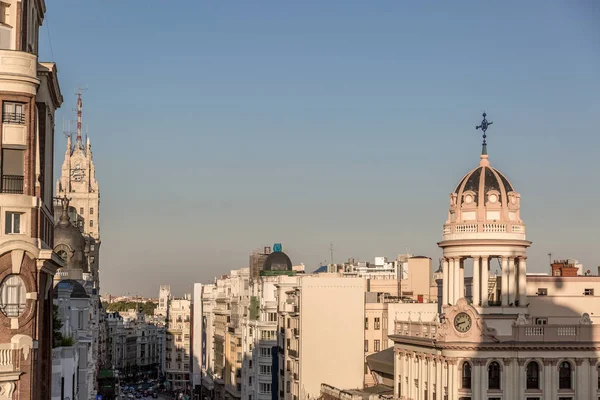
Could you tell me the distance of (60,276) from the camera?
107m

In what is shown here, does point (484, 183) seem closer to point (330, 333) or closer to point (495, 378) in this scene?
point (495, 378)

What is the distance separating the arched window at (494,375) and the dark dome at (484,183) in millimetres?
12379

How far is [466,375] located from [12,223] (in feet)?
176

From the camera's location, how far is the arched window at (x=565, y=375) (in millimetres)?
88625

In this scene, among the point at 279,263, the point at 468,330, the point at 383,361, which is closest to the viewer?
the point at 468,330

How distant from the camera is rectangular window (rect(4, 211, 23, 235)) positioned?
131ft

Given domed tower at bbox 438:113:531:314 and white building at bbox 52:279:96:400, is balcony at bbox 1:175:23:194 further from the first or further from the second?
domed tower at bbox 438:113:531:314

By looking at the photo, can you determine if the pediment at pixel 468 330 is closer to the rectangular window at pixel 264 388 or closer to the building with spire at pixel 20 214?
the building with spire at pixel 20 214

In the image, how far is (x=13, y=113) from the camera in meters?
40.1

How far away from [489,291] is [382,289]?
40605 mm

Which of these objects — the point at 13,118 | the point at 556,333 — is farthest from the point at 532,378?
the point at 13,118

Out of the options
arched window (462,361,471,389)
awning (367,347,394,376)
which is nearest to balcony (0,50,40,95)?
arched window (462,361,471,389)

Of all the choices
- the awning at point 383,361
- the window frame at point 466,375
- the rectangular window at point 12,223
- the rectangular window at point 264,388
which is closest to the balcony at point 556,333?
the window frame at point 466,375

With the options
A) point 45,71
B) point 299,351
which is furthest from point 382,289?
point 45,71
